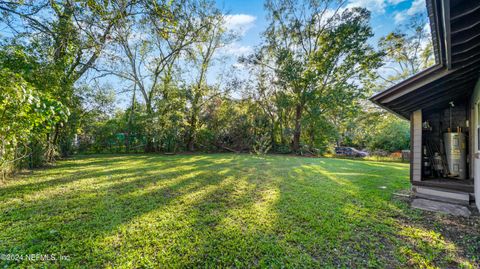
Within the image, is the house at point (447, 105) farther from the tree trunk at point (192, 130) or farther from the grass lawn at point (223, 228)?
the tree trunk at point (192, 130)

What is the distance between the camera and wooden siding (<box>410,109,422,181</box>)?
160 inches

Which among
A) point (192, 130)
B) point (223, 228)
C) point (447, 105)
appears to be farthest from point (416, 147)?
point (192, 130)

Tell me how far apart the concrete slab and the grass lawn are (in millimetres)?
224

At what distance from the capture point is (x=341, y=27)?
38.9 feet

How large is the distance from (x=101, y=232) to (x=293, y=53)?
14644 mm

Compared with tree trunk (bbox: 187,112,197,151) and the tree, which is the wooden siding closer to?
the tree

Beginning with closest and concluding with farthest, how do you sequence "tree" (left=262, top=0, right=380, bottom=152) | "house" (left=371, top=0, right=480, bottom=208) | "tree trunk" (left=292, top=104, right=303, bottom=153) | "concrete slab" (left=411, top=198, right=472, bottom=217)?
1. "house" (left=371, top=0, right=480, bottom=208)
2. "concrete slab" (left=411, top=198, right=472, bottom=217)
3. "tree" (left=262, top=0, right=380, bottom=152)
4. "tree trunk" (left=292, top=104, right=303, bottom=153)

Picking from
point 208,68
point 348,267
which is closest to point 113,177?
point 348,267

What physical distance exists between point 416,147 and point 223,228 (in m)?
4.76

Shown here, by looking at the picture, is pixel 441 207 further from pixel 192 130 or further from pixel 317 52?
pixel 317 52

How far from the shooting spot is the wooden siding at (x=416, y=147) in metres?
4.06

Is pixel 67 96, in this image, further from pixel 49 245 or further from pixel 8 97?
pixel 49 245

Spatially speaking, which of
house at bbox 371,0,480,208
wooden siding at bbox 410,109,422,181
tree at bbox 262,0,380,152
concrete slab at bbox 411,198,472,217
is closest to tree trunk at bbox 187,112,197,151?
tree at bbox 262,0,380,152

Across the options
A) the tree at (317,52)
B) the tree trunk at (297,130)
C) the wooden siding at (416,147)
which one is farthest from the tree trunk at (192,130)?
the wooden siding at (416,147)
